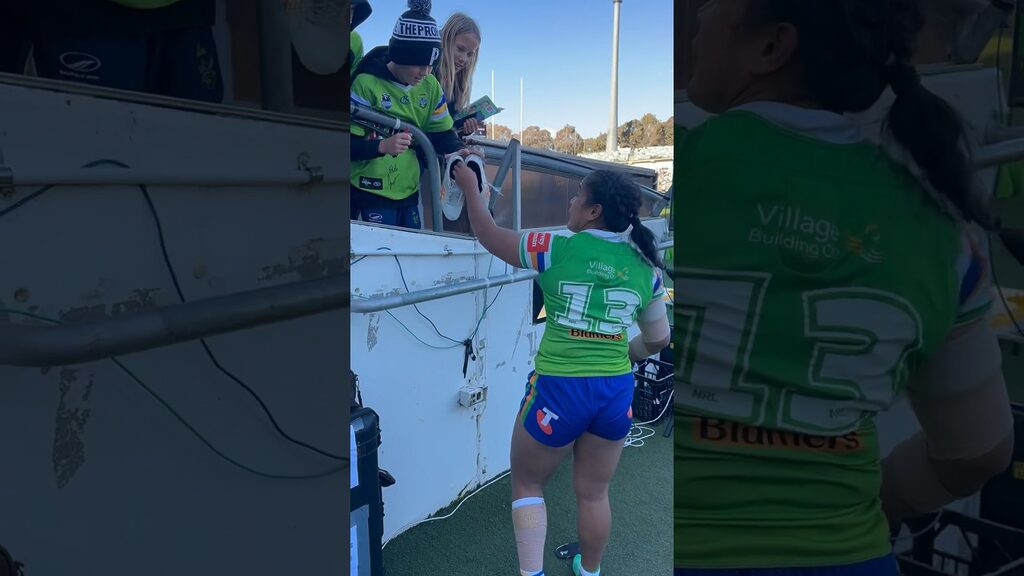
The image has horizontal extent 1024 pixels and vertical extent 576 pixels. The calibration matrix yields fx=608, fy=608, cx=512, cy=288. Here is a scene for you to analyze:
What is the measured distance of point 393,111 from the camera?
1.03 metres

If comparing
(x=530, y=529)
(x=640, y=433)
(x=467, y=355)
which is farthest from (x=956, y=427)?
(x=640, y=433)

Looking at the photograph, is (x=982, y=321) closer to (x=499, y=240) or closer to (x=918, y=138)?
(x=918, y=138)

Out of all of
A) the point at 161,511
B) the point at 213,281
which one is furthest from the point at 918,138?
the point at 161,511

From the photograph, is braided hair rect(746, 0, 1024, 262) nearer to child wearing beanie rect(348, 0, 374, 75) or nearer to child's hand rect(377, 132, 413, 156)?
child wearing beanie rect(348, 0, 374, 75)

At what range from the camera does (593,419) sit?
49.4 inches

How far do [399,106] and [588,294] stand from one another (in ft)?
1.69

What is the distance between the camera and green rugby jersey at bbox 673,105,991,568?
20.6 inches

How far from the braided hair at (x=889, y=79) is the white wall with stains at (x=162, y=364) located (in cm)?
56

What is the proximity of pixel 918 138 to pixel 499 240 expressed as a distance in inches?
34.0

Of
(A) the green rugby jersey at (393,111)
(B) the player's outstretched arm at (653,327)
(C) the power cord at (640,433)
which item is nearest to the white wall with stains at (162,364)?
(A) the green rugby jersey at (393,111)

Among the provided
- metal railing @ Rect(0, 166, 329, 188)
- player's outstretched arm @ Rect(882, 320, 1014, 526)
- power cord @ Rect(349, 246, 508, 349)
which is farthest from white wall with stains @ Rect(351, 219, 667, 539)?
player's outstretched arm @ Rect(882, 320, 1014, 526)

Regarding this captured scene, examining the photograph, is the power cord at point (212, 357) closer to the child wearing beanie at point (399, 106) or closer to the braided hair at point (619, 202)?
the child wearing beanie at point (399, 106)

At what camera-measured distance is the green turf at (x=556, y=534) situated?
1.56 m

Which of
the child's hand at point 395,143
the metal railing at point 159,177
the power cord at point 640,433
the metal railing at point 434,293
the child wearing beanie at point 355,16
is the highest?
the child wearing beanie at point 355,16
